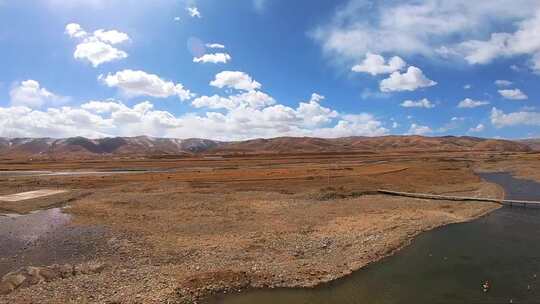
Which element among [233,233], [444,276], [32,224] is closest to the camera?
[444,276]

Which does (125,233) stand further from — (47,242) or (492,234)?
(492,234)

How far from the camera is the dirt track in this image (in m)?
21.0

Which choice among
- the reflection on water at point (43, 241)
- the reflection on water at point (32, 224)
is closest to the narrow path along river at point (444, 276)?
the reflection on water at point (43, 241)

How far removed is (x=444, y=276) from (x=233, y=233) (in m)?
16.0

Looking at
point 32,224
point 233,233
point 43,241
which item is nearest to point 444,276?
point 233,233

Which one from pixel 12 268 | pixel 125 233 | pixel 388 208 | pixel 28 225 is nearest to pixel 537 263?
pixel 388 208

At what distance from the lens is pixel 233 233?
32.0m

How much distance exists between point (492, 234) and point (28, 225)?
40.9m

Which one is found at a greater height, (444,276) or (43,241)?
(43,241)

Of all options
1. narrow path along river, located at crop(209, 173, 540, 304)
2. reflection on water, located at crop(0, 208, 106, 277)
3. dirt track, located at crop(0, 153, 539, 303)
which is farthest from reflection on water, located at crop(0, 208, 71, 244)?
narrow path along river, located at crop(209, 173, 540, 304)

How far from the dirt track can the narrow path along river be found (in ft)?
3.72

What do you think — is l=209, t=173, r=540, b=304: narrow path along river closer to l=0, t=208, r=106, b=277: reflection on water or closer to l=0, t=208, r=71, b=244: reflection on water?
l=0, t=208, r=106, b=277: reflection on water

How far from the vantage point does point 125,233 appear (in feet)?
Result: 105

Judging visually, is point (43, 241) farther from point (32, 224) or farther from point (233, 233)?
point (233, 233)
